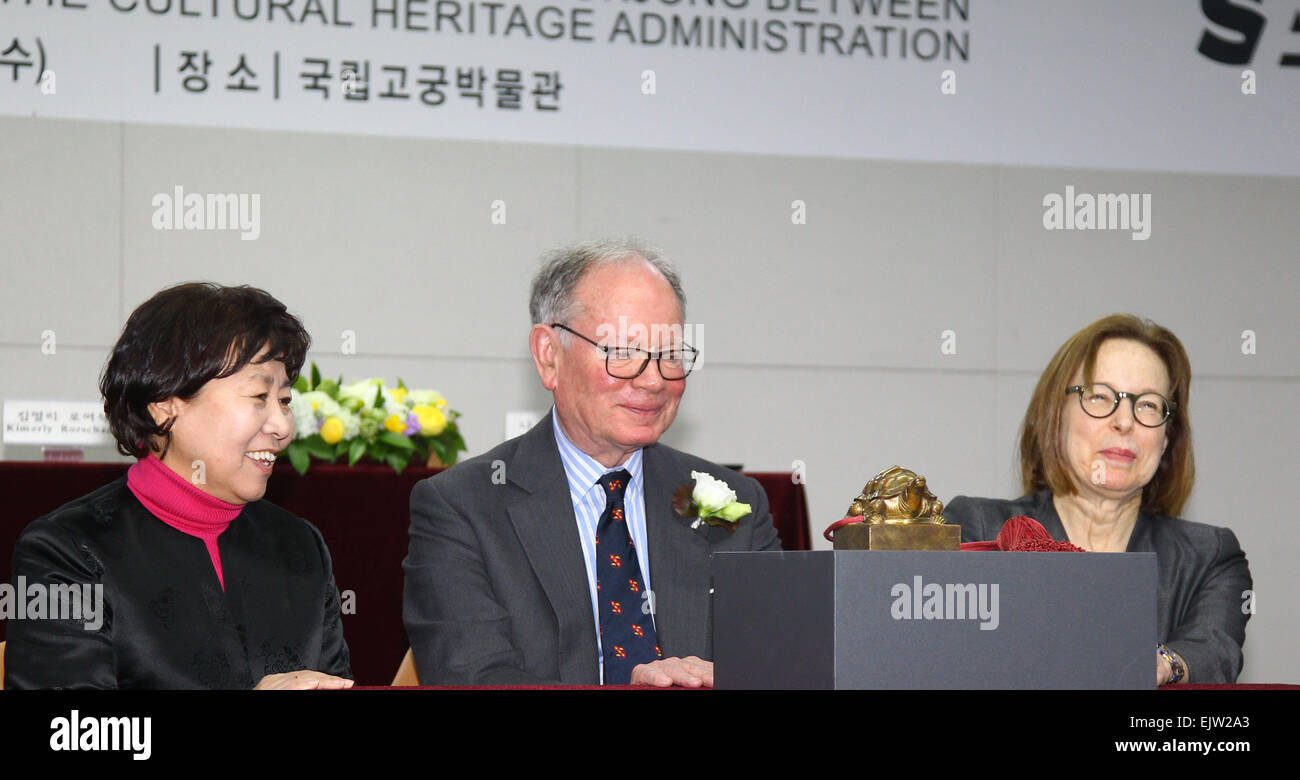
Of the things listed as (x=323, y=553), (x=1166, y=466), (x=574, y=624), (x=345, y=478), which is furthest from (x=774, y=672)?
(x=345, y=478)

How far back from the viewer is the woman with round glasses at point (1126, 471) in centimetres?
253

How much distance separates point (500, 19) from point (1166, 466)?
3142mm

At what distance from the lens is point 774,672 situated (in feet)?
4.00

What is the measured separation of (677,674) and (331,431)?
198cm

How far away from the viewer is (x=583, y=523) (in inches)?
92.5

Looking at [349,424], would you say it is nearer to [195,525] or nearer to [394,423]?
[394,423]

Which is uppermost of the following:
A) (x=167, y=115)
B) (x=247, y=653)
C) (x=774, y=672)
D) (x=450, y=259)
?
(x=167, y=115)

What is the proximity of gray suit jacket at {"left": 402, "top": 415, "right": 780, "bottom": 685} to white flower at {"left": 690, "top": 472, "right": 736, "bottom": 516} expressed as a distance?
0.13 m

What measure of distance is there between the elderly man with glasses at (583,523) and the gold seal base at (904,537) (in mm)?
937
